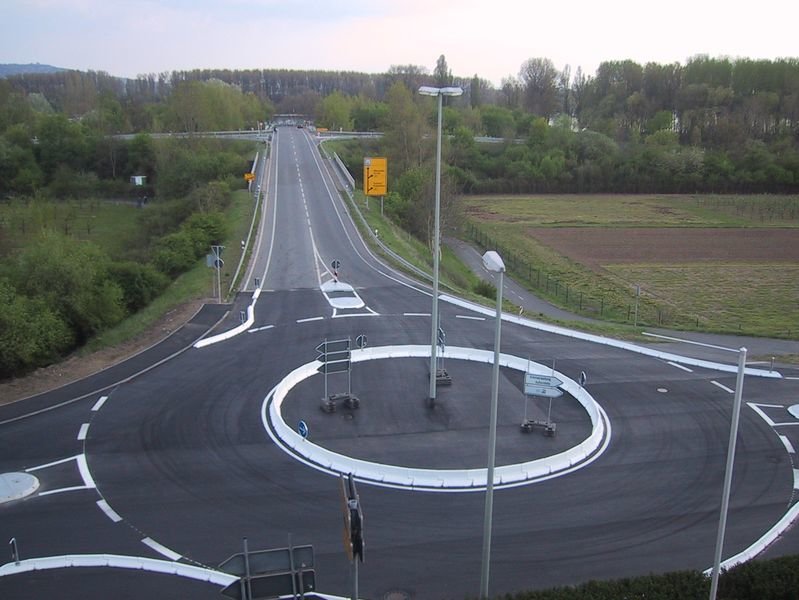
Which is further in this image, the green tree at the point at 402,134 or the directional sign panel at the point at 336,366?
the green tree at the point at 402,134

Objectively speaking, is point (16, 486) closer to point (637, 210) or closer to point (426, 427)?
point (426, 427)

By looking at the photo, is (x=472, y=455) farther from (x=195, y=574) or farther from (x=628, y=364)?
(x=628, y=364)

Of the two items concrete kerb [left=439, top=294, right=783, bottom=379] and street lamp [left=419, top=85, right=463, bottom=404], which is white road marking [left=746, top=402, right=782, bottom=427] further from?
street lamp [left=419, top=85, right=463, bottom=404]

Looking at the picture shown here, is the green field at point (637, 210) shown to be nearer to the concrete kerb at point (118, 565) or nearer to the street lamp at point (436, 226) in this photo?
the street lamp at point (436, 226)

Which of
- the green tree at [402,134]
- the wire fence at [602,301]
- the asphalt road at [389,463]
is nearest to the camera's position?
the asphalt road at [389,463]

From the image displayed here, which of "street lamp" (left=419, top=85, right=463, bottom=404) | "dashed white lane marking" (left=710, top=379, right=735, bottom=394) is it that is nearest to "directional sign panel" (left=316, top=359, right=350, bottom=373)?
"street lamp" (left=419, top=85, right=463, bottom=404)

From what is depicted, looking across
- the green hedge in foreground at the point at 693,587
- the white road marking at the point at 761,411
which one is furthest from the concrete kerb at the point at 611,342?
the green hedge in foreground at the point at 693,587
